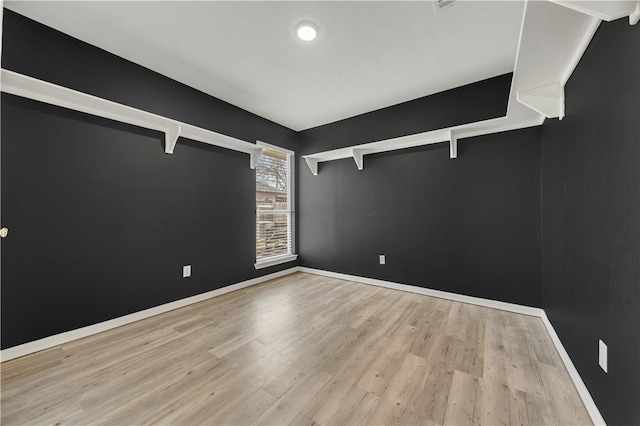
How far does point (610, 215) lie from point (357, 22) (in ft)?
6.68

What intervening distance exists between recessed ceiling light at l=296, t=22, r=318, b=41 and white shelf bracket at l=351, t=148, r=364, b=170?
1793 mm

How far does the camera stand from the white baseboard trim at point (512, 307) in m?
1.36

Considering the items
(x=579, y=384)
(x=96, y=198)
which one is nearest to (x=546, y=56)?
(x=579, y=384)

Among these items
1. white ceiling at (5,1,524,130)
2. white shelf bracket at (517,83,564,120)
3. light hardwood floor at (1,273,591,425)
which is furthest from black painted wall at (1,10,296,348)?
white shelf bracket at (517,83,564,120)

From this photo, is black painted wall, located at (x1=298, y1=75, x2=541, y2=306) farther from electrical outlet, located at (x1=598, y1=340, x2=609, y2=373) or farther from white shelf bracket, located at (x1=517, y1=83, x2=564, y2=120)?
electrical outlet, located at (x1=598, y1=340, x2=609, y2=373)

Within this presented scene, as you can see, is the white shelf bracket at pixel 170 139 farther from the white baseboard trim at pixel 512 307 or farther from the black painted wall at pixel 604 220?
the black painted wall at pixel 604 220

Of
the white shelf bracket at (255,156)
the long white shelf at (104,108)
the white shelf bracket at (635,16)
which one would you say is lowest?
the white shelf bracket at (635,16)

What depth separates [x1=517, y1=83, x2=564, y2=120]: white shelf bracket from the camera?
1.92 metres

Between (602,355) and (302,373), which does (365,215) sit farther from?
(602,355)

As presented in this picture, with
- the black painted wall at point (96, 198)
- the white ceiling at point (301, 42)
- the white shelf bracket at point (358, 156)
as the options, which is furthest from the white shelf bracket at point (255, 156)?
the white shelf bracket at point (358, 156)

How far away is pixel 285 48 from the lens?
223 cm

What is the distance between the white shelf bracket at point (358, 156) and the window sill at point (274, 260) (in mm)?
1976

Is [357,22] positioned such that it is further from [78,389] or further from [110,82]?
[78,389]

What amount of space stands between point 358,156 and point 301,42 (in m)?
1.90
